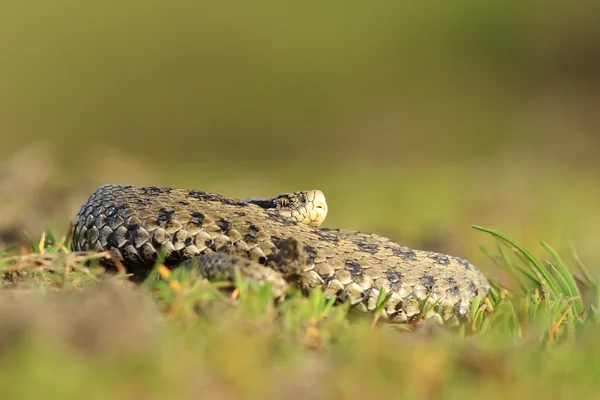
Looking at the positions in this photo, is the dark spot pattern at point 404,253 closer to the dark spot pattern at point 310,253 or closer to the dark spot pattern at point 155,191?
the dark spot pattern at point 310,253

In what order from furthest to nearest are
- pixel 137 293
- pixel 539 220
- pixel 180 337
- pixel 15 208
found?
pixel 539 220
pixel 15 208
pixel 137 293
pixel 180 337

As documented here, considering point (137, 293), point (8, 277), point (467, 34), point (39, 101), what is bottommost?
point (39, 101)

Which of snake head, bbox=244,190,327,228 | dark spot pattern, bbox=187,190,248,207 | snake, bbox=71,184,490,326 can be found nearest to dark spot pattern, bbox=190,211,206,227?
snake, bbox=71,184,490,326

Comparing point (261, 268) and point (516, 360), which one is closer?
point (516, 360)

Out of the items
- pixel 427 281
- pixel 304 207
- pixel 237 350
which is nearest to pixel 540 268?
pixel 427 281

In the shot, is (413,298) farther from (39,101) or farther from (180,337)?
(39,101)

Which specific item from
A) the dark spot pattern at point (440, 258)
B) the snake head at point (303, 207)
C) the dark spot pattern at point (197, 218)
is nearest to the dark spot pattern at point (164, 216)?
the dark spot pattern at point (197, 218)

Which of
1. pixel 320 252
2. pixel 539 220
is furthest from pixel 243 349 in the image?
pixel 539 220

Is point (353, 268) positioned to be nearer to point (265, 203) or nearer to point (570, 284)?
point (265, 203)
